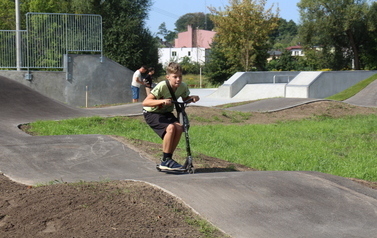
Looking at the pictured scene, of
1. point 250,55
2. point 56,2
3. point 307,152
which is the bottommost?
point 307,152

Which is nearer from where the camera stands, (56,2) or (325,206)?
(325,206)

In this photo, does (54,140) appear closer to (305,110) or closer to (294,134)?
(294,134)

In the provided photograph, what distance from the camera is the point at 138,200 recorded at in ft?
17.0

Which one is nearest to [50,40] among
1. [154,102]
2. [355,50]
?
[154,102]

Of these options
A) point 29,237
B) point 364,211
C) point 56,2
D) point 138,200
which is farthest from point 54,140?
point 56,2

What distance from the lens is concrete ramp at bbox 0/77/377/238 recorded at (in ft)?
16.2

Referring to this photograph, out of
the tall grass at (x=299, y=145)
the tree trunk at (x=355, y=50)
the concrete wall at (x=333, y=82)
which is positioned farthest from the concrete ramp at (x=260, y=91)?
the tree trunk at (x=355, y=50)

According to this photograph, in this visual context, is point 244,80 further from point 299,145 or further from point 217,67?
point 299,145

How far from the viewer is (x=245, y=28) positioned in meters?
40.6

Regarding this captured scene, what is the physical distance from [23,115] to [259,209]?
10345mm

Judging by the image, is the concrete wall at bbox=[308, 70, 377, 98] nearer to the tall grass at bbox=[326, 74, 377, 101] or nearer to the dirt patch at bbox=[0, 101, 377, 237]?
the tall grass at bbox=[326, 74, 377, 101]

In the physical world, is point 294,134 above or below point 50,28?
below

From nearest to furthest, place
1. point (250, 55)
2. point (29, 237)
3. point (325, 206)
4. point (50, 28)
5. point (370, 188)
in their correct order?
point (29, 237), point (325, 206), point (370, 188), point (50, 28), point (250, 55)

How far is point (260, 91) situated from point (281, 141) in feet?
57.4
